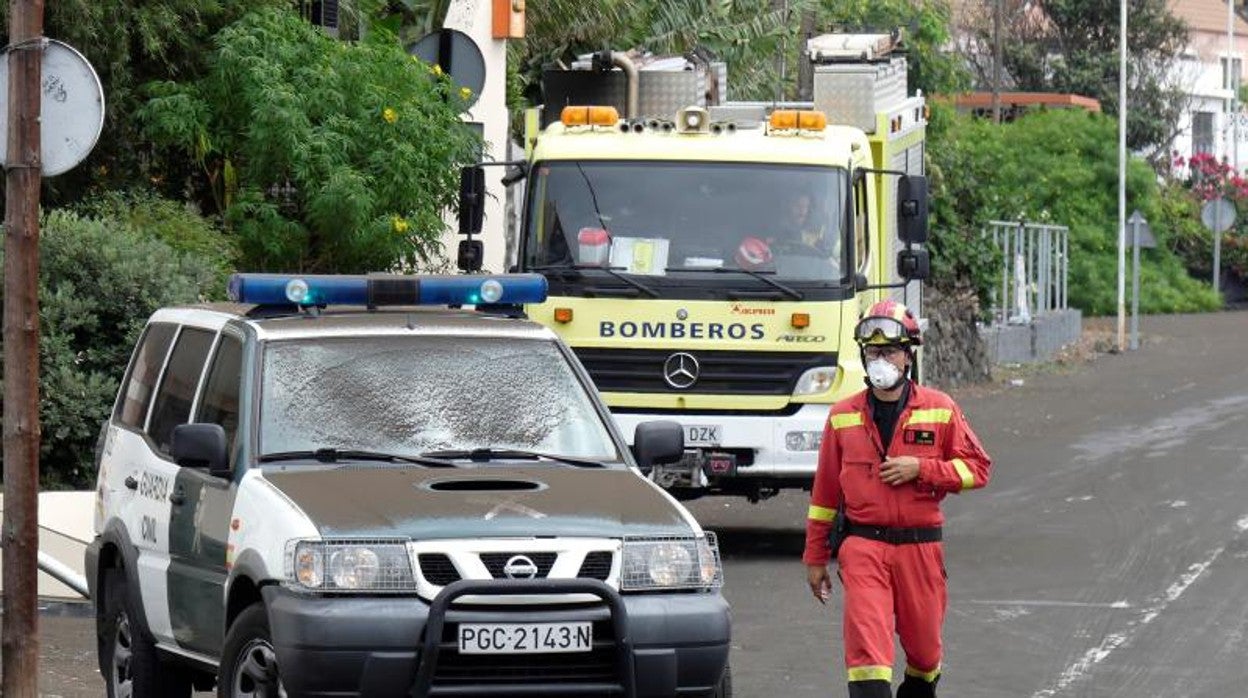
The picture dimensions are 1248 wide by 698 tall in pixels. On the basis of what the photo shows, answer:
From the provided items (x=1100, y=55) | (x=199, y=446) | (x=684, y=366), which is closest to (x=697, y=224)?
(x=684, y=366)

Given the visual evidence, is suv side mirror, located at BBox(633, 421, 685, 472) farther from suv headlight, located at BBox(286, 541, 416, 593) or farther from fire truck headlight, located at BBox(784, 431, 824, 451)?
fire truck headlight, located at BBox(784, 431, 824, 451)

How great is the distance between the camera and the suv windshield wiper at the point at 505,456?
8992 mm

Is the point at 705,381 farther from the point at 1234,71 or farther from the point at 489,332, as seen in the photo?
the point at 1234,71

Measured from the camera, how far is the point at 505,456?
904 centimetres

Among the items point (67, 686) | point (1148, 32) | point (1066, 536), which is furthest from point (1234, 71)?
point (67, 686)

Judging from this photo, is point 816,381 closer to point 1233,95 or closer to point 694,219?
point 694,219

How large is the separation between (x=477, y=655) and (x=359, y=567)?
0.45 m

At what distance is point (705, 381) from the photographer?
1639 cm

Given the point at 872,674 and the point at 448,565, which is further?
the point at 872,674

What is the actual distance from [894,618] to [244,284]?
2666mm

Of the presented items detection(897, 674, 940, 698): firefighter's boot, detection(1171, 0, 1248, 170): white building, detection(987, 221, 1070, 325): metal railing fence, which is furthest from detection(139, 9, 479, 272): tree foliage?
detection(1171, 0, 1248, 170): white building

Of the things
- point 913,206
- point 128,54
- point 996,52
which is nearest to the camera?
point 913,206

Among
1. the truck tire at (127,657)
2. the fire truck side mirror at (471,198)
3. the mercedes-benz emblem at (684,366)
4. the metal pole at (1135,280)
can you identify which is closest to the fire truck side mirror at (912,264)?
the mercedes-benz emblem at (684,366)

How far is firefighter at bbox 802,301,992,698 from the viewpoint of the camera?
9.27 m
